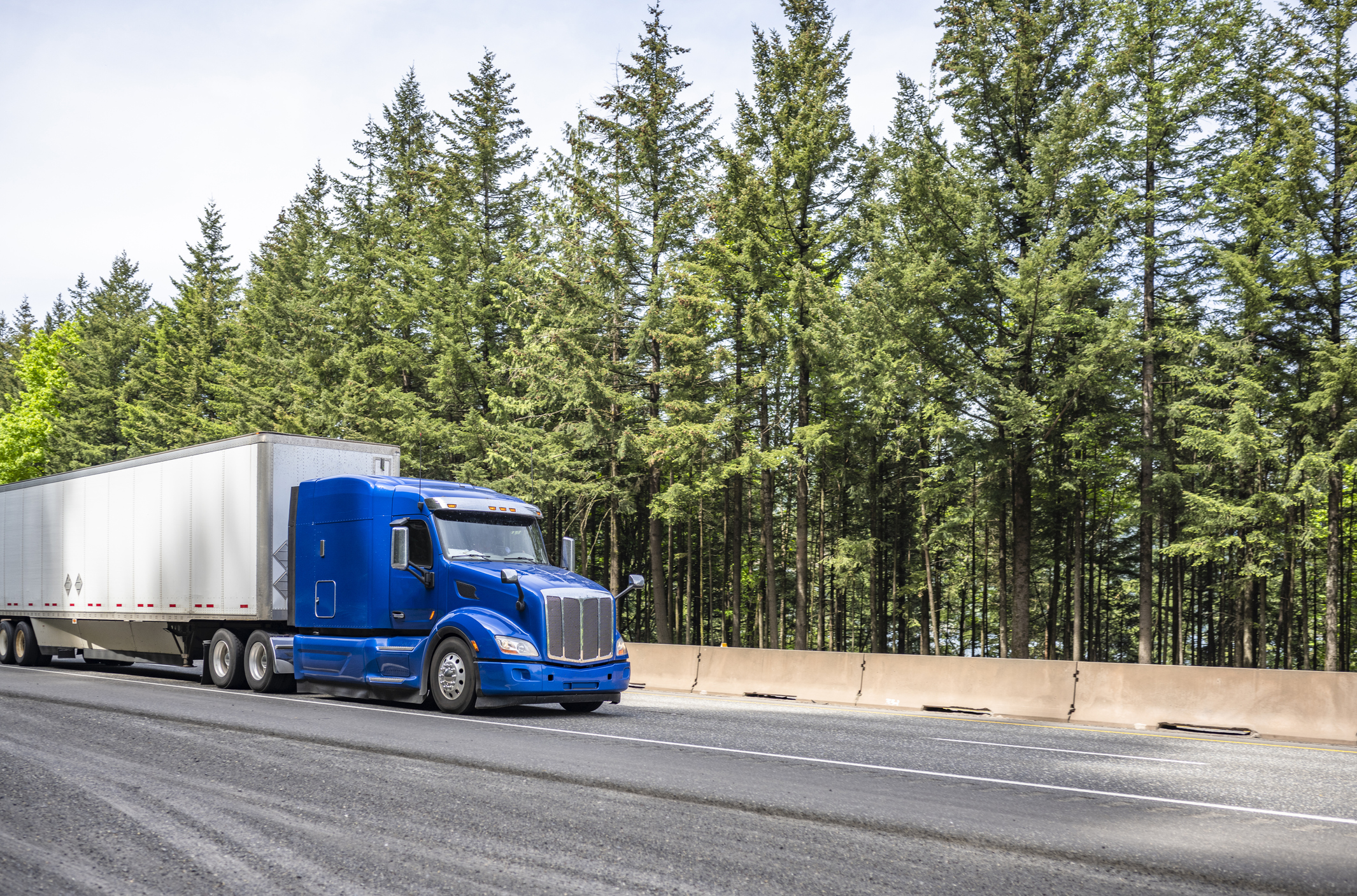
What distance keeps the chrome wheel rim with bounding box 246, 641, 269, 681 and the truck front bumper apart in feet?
15.9

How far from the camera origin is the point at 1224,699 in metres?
14.2

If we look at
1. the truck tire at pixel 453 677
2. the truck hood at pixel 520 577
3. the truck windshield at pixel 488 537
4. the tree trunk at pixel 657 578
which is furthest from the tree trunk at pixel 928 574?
the truck tire at pixel 453 677

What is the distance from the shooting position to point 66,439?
6512 cm

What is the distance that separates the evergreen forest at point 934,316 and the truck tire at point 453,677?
16593 mm

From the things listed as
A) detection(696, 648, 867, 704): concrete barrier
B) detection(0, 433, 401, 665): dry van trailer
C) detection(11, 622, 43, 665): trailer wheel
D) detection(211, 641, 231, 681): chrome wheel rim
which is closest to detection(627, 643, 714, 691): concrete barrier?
detection(696, 648, 867, 704): concrete barrier

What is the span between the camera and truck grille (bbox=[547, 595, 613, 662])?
524 inches

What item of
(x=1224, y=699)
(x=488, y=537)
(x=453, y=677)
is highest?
(x=488, y=537)

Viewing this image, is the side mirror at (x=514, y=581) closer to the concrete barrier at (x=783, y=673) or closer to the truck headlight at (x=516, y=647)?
the truck headlight at (x=516, y=647)

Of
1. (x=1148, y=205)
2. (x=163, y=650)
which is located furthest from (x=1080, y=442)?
(x=163, y=650)

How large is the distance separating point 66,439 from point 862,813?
70.1 meters

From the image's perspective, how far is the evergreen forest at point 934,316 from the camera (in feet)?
84.9

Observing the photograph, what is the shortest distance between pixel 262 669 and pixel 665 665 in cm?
804

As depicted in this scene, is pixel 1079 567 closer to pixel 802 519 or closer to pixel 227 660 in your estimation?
pixel 802 519

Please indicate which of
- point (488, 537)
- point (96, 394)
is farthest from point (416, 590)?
point (96, 394)
